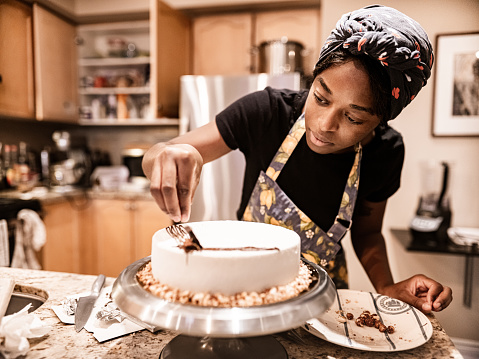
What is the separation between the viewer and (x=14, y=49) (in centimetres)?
286

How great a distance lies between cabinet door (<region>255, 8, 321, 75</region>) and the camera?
3100 millimetres

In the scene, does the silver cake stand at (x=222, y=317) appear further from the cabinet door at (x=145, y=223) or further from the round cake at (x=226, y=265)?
the cabinet door at (x=145, y=223)

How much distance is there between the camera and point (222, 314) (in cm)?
55

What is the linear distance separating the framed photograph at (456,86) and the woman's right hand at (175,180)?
8.16 ft

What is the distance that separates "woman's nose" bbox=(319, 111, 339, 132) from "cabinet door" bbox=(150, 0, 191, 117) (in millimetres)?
2262

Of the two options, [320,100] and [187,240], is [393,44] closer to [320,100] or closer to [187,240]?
[320,100]

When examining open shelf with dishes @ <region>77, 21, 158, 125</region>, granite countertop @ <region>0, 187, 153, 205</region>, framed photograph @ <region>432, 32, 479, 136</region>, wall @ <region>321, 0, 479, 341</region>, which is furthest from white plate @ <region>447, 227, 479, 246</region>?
open shelf with dishes @ <region>77, 21, 158, 125</region>

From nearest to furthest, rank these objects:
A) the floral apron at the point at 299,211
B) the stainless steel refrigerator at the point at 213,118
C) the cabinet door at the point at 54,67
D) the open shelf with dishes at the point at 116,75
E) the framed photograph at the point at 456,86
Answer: the floral apron at the point at 299,211, the framed photograph at the point at 456,86, the stainless steel refrigerator at the point at 213,118, the cabinet door at the point at 54,67, the open shelf with dishes at the point at 116,75

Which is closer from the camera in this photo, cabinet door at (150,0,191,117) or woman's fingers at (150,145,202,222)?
woman's fingers at (150,145,202,222)

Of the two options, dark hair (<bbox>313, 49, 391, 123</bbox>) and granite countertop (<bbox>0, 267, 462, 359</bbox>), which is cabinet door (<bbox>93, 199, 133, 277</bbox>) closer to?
granite countertop (<bbox>0, 267, 462, 359</bbox>)

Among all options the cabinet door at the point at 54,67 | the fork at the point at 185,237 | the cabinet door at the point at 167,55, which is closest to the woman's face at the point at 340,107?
the fork at the point at 185,237

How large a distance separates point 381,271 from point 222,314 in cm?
71

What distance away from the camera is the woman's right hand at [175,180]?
2.24 feet

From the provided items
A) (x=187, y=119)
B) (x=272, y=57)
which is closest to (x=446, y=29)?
(x=272, y=57)
